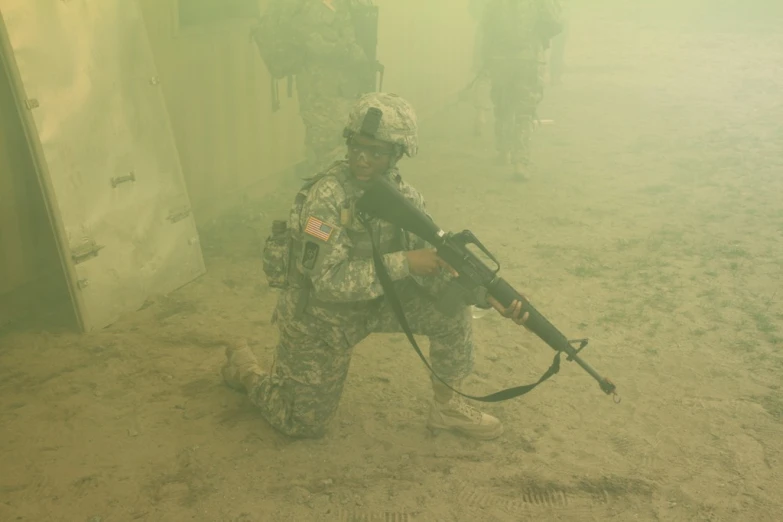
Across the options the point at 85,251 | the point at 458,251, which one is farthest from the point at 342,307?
the point at 85,251

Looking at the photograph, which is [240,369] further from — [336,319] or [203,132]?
[203,132]

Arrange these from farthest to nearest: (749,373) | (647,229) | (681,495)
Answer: (647,229), (749,373), (681,495)

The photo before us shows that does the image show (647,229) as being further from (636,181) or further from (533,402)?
(533,402)

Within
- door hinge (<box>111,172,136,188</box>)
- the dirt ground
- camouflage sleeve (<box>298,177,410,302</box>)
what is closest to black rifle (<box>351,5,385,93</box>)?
the dirt ground

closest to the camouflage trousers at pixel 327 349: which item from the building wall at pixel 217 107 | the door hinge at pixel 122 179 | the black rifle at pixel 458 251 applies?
the black rifle at pixel 458 251

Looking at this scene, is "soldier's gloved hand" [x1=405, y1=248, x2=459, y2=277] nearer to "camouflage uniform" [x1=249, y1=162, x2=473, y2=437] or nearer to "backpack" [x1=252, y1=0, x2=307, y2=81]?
"camouflage uniform" [x1=249, y1=162, x2=473, y2=437]

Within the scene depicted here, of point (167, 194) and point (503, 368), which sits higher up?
point (167, 194)

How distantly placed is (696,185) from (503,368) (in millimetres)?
4417

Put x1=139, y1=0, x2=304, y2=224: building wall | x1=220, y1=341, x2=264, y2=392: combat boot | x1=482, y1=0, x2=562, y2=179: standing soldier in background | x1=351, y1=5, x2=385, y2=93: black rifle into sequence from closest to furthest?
1. x1=220, y1=341, x2=264, y2=392: combat boot
2. x1=139, y1=0, x2=304, y2=224: building wall
3. x1=351, y1=5, x2=385, y2=93: black rifle
4. x1=482, y1=0, x2=562, y2=179: standing soldier in background

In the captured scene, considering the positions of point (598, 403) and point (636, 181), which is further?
point (636, 181)

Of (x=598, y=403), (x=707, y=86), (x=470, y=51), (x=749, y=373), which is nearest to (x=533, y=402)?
(x=598, y=403)

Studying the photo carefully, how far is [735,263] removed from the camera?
599cm

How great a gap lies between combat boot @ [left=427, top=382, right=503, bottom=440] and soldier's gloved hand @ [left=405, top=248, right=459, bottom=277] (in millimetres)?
723

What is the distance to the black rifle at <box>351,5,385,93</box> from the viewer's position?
255 inches
